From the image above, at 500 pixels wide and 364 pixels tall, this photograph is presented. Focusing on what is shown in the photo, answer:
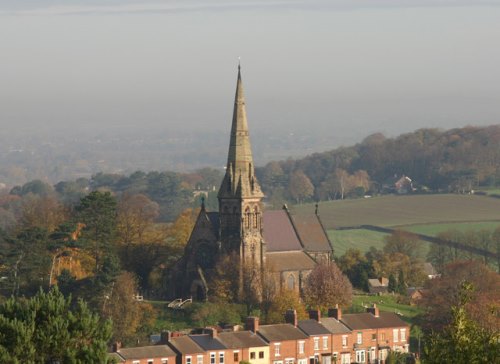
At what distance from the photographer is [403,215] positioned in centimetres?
14388

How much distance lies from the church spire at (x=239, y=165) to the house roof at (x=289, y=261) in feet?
12.2

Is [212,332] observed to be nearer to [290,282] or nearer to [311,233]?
[290,282]

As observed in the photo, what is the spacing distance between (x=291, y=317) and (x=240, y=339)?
507 cm

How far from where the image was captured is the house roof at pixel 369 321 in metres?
75.2

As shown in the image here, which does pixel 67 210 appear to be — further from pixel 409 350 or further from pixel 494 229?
pixel 494 229

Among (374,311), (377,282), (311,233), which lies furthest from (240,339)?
(377,282)

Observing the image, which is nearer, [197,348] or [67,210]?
[197,348]

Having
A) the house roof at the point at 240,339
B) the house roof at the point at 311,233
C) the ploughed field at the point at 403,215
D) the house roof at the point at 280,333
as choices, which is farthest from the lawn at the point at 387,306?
the ploughed field at the point at 403,215

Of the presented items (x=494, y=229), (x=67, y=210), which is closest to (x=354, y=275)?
(x=67, y=210)

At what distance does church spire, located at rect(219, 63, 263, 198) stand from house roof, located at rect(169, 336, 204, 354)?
1823cm

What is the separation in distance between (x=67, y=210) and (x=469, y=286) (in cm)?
6097

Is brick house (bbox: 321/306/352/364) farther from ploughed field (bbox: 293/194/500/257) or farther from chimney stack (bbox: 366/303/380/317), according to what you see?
ploughed field (bbox: 293/194/500/257)

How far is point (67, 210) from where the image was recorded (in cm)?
9556

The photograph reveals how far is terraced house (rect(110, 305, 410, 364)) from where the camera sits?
66750 millimetres
